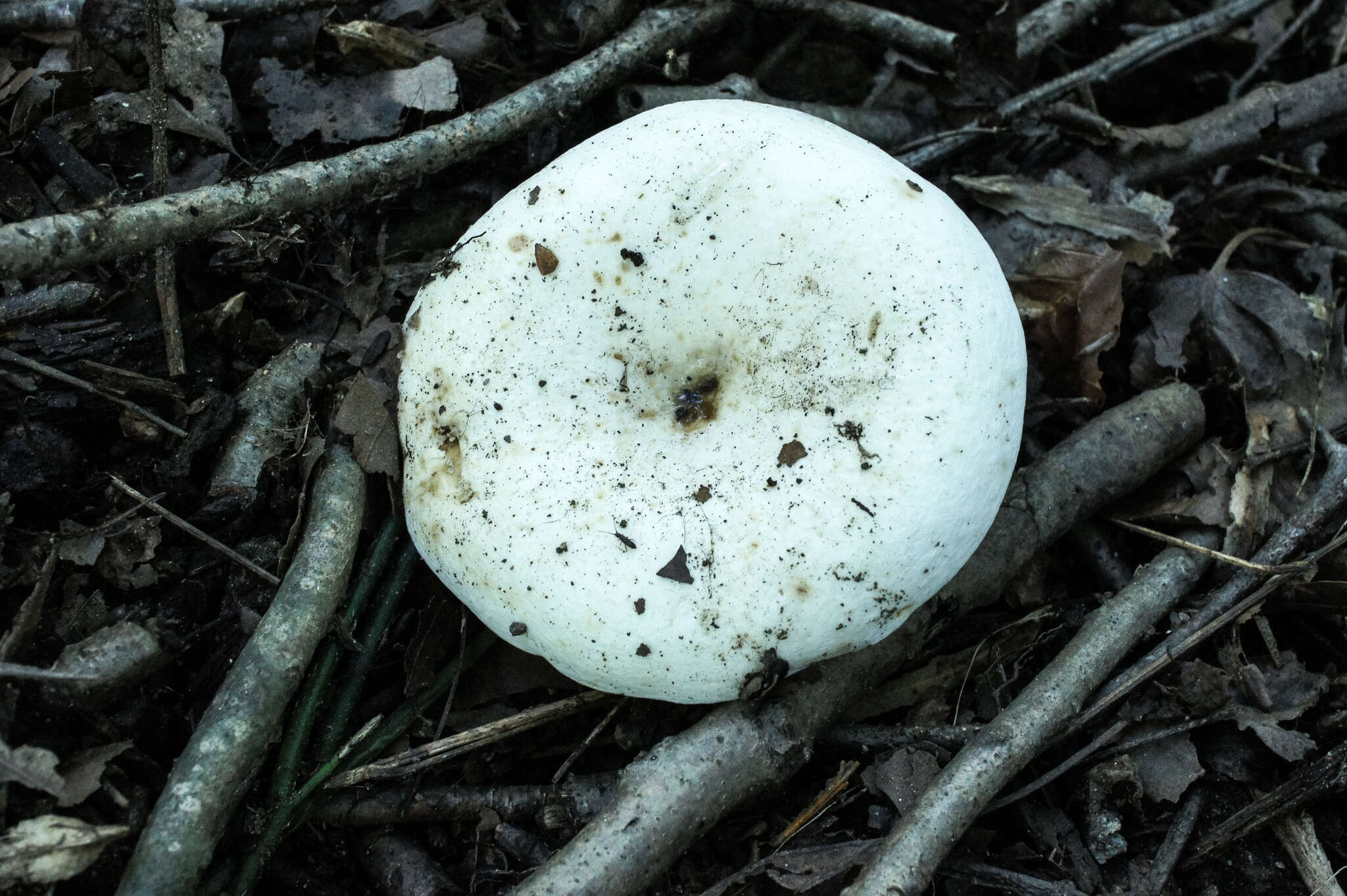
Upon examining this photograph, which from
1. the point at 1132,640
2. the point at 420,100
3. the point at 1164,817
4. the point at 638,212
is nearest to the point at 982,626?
the point at 1132,640

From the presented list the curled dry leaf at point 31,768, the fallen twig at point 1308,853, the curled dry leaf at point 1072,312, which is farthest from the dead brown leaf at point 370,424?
the fallen twig at point 1308,853

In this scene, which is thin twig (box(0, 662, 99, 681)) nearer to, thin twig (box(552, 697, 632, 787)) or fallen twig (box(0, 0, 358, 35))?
thin twig (box(552, 697, 632, 787))

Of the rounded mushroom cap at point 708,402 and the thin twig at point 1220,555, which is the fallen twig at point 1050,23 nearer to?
the rounded mushroom cap at point 708,402

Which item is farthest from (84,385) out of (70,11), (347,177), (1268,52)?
(1268,52)

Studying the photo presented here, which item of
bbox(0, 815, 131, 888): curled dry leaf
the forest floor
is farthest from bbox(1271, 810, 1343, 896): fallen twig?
bbox(0, 815, 131, 888): curled dry leaf

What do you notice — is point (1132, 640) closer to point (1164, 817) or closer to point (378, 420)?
point (1164, 817)

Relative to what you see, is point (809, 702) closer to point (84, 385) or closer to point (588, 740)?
point (588, 740)
